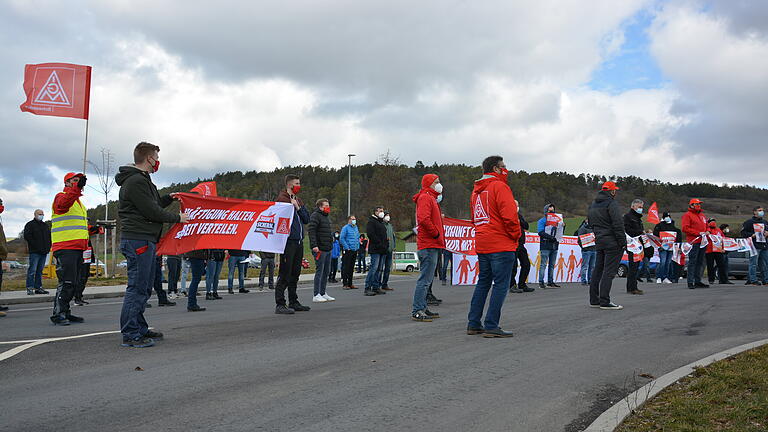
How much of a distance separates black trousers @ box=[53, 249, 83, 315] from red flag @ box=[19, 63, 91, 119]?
1313cm

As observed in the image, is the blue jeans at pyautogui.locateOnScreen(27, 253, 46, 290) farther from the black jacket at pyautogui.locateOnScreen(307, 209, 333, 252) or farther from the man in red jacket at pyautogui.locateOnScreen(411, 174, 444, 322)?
the man in red jacket at pyautogui.locateOnScreen(411, 174, 444, 322)

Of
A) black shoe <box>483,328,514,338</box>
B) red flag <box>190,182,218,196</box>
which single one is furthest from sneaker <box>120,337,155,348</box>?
red flag <box>190,182,218,196</box>

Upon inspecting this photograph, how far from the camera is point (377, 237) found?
15.5 metres

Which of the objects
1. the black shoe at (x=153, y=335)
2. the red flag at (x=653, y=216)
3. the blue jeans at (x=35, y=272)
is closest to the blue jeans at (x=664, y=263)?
the red flag at (x=653, y=216)

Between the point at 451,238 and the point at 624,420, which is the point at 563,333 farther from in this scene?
the point at 451,238

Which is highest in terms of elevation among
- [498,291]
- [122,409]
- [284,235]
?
[284,235]

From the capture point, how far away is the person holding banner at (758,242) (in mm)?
16875

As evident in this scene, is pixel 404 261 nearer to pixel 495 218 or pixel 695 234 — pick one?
pixel 695 234

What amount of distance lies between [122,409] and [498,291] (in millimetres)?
4309

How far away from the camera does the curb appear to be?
383 cm

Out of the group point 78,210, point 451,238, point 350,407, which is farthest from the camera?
point 451,238

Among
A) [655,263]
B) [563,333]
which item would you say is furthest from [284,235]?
[655,263]

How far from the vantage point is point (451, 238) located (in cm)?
1614

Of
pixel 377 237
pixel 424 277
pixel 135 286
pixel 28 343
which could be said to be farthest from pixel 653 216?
pixel 28 343
